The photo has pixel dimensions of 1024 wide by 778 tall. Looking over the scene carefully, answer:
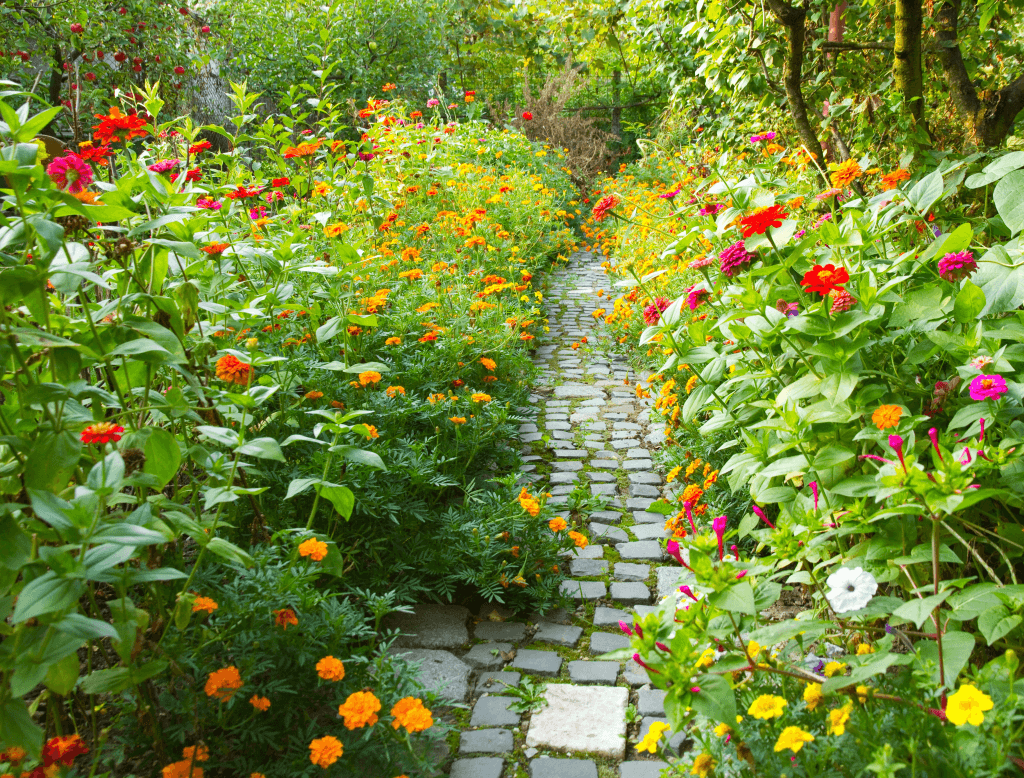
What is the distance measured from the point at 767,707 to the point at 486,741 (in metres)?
0.81

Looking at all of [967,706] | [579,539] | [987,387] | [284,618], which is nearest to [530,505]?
[579,539]

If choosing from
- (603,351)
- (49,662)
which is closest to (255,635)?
(49,662)

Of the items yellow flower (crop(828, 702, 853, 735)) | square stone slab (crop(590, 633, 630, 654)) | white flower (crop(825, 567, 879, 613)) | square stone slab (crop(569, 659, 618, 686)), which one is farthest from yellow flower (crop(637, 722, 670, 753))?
square stone slab (crop(590, 633, 630, 654))

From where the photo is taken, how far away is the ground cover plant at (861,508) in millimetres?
1289

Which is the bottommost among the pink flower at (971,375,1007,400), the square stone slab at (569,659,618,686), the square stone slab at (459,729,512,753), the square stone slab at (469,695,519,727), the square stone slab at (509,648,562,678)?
the square stone slab at (509,648,562,678)

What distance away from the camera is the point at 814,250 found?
246 centimetres

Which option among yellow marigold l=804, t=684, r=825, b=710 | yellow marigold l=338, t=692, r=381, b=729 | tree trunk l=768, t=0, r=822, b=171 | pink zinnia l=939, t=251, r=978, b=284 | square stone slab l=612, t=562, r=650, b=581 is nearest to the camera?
yellow marigold l=804, t=684, r=825, b=710

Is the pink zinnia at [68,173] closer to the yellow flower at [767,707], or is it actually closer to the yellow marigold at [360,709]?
the yellow marigold at [360,709]

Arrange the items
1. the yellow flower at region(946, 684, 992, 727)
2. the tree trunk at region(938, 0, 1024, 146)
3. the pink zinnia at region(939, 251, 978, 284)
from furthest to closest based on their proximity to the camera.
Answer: the tree trunk at region(938, 0, 1024, 146) → the pink zinnia at region(939, 251, 978, 284) → the yellow flower at region(946, 684, 992, 727)

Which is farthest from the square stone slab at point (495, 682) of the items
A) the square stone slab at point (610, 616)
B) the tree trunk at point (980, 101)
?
the tree trunk at point (980, 101)

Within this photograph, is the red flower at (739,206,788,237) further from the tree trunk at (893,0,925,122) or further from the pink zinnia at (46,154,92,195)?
the pink zinnia at (46,154,92,195)

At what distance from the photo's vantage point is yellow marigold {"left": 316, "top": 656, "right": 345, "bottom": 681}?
5.07 feet

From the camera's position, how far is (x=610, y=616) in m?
2.34

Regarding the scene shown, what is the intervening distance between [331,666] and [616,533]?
1.50m
